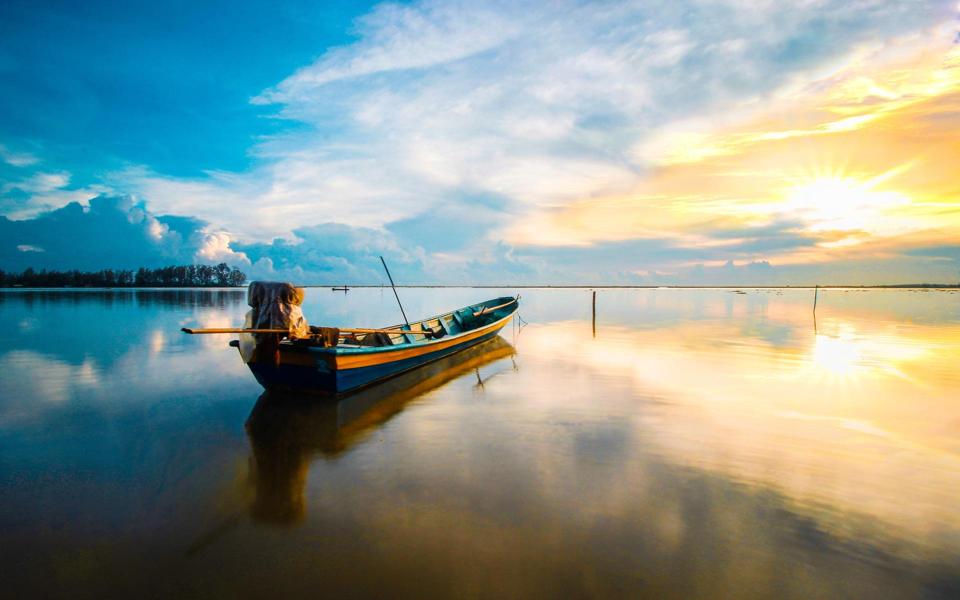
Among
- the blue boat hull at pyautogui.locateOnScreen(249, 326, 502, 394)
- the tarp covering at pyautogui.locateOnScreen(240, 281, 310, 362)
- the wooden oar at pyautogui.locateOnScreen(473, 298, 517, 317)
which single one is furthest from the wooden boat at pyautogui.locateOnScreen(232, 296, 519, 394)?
the wooden oar at pyautogui.locateOnScreen(473, 298, 517, 317)

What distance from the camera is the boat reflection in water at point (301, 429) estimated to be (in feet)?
19.8

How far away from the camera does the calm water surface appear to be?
433 centimetres

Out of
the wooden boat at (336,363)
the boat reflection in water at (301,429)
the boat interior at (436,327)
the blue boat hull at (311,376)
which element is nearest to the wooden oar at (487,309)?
the boat interior at (436,327)

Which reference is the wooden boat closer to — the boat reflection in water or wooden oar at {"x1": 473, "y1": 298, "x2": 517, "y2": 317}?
the boat reflection in water

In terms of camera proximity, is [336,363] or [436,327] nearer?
Result: [336,363]

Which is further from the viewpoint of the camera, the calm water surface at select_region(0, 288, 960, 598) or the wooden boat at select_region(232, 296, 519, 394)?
the wooden boat at select_region(232, 296, 519, 394)

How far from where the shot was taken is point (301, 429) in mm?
9039

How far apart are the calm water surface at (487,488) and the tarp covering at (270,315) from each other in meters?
1.60

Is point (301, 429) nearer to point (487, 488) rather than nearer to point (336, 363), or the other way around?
point (336, 363)

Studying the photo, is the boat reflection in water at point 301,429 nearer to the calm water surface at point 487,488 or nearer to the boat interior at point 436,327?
the calm water surface at point 487,488

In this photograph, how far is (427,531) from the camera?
5.08m

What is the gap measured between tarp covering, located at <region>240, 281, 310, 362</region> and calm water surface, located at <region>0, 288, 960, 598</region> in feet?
5.26

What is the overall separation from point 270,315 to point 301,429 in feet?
10.6

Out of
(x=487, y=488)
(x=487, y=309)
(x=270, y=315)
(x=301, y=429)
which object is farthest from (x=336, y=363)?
(x=487, y=309)
